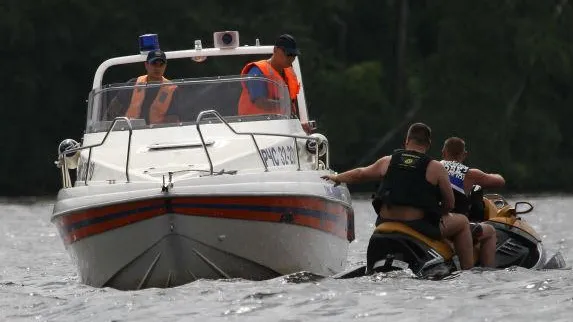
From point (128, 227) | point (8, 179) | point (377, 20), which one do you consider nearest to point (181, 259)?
point (128, 227)

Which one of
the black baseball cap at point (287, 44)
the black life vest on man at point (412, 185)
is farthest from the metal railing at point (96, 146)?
the black life vest on man at point (412, 185)

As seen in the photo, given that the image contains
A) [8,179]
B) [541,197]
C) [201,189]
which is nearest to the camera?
[201,189]

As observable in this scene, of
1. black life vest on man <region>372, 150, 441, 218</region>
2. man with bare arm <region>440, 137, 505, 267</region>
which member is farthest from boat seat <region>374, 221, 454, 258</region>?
man with bare arm <region>440, 137, 505, 267</region>

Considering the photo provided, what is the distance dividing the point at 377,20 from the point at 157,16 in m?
7.66

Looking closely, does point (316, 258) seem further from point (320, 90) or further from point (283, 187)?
point (320, 90)

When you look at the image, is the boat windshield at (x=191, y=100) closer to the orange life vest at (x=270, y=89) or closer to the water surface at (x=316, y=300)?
the orange life vest at (x=270, y=89)

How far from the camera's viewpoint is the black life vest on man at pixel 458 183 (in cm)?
1484

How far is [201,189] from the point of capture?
13.5m

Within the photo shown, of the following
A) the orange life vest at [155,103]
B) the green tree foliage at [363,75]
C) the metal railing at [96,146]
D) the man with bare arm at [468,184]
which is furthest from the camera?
the green tree foliage at [363,75]

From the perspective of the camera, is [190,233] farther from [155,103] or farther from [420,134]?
[155,103]

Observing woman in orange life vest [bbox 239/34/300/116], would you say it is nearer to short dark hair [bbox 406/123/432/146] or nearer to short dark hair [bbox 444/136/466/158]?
short dark hair [bbox 444/136/466/158]

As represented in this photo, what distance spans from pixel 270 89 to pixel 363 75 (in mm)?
32046

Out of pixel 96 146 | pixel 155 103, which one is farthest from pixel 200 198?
pixel 155 103

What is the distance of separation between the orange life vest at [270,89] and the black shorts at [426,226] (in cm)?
204
